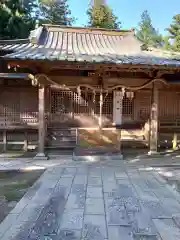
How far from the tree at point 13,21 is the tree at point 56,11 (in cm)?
1265

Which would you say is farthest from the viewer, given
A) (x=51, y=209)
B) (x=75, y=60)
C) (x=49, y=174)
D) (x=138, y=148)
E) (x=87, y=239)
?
(x=138, y=148)

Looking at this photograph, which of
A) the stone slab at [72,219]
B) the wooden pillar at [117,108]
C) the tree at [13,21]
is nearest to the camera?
the stone slab at [72,219]

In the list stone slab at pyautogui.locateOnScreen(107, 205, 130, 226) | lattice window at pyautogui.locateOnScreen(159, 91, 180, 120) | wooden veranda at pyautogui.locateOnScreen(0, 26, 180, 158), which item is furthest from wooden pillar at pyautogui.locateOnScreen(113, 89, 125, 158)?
stone slab at pyautogui.locateOnScreen(107, 205, 130, 226)

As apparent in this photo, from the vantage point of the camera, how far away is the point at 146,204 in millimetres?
4035

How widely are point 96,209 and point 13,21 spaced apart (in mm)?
Answer: 15448

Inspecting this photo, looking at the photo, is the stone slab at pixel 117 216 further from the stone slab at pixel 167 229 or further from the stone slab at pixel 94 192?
the stone slab at pixel 94 192

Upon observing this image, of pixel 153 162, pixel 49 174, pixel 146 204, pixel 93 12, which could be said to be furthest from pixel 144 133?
pixel 93 12

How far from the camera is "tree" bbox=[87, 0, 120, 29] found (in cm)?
2527

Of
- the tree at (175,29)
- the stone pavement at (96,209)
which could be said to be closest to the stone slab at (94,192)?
the stone pavement at (96,209)

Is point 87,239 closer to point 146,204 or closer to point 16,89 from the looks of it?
point 146,204

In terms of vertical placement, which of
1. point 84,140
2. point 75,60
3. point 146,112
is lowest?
point 84,140

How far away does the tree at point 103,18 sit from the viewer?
25266mm

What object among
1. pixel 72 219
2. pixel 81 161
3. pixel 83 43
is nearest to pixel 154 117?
pixel 81 161

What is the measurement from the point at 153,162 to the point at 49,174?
10.3 ft
